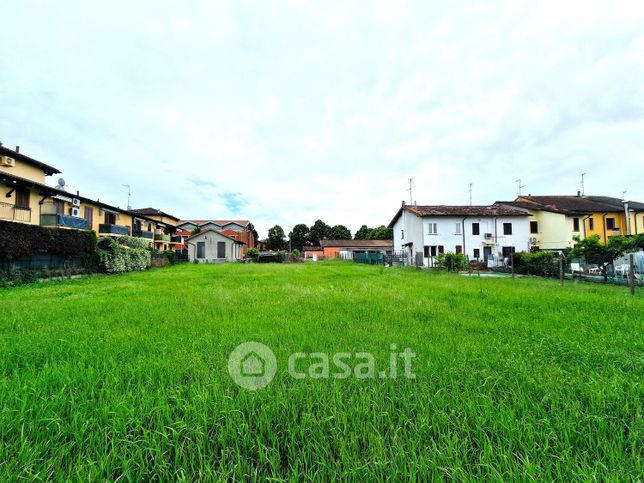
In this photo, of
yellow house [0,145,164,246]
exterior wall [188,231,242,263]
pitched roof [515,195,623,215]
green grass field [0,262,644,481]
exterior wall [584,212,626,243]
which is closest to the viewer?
green grass field [0,262,644,481]

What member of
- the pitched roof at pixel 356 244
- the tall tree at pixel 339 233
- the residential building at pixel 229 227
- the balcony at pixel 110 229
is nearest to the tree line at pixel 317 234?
the tall tree at pixel 339 233

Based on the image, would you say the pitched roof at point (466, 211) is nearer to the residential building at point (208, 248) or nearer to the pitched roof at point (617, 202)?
the pitched roof at point (617, 202)

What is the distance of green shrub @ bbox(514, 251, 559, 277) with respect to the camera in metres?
14.1

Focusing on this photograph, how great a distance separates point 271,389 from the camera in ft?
6.86

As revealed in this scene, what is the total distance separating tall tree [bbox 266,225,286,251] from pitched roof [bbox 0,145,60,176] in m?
44.8

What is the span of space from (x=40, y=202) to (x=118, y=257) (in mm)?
5802

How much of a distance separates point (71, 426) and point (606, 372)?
4.41m

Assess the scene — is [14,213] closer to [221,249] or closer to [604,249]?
[221,249]

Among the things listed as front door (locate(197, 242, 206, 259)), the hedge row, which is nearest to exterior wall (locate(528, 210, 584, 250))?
the hedge row

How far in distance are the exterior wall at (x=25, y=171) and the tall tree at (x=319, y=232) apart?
57.5 m

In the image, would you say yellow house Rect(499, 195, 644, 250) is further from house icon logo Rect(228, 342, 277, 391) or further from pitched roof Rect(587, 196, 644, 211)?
house icon logo Rect(228, 342, 277, 391)

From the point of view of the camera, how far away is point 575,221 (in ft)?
91.4

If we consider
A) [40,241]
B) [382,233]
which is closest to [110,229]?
[40,241]

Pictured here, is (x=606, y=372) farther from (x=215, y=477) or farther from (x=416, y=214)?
(x=416, y=214)
